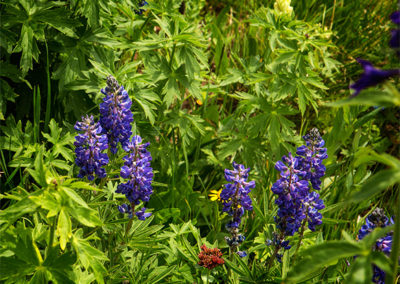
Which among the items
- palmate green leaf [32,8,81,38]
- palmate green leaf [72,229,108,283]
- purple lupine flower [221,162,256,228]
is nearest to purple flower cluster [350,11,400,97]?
purple lupine flower [221,162,256,228]

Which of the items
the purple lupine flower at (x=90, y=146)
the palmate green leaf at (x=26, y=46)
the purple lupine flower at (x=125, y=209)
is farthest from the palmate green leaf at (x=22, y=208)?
the palmate green leaf at (x=26, y=46)

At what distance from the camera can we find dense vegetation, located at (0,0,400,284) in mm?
2029

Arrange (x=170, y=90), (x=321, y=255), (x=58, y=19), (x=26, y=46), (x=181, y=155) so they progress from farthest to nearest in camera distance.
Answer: (x=181, y=155) < (x=170, y=90) < (x=58, y=19) < (x=26, y=46) < (x=321, y=255)

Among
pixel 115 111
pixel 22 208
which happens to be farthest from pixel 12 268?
pixel 115 111

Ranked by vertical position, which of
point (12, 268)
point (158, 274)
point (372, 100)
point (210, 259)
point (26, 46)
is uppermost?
point (372, 100)

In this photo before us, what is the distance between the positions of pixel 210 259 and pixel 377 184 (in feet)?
3.63

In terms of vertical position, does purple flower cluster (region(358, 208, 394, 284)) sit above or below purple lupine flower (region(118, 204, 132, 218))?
above

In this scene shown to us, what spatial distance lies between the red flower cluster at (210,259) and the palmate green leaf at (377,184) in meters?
1.04

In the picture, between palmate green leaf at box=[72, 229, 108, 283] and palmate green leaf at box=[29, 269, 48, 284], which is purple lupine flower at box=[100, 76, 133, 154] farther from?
palmate green leaf at box=[29, 269, 48, 284]

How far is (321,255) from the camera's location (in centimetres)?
151

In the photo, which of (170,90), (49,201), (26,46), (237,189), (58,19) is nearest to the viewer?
(49,201)

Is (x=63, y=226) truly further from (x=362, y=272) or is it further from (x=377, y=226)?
(x=377, y=226)

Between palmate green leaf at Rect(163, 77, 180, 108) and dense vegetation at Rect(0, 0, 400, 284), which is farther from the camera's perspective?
palmate green leaf at Rect(163, 77, 180, 108)

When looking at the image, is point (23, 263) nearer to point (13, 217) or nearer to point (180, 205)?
point (13, 217)
